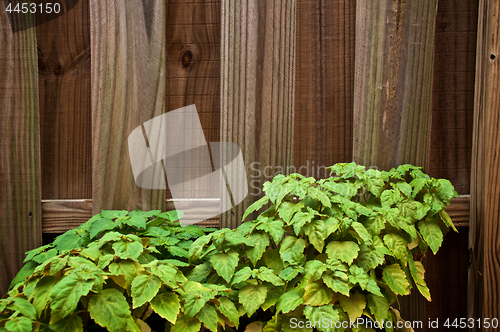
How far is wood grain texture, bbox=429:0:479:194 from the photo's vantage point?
1980 millimetres

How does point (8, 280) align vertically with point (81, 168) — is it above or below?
below

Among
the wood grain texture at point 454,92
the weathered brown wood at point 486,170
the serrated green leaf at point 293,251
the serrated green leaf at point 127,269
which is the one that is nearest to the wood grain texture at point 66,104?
the serrated green leaf at point 127,269

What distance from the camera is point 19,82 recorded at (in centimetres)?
186

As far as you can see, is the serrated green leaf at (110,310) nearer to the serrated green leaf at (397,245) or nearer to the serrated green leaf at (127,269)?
the serrated green leaf at (127,269)

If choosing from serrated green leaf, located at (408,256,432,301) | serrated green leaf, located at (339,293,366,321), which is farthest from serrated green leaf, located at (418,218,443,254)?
serrated green leaf, located at (339,293,366,321)

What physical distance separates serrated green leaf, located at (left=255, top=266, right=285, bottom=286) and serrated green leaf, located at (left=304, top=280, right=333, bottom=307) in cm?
12

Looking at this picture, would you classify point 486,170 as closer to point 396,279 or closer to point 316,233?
point 396,279

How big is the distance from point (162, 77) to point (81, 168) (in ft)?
2.53

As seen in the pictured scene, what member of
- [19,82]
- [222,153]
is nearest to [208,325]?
[222,153]

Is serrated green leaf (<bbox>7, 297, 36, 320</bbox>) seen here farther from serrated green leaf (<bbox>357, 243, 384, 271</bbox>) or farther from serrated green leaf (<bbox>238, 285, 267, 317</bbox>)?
serrated green leaf (<bbox>357, 243, 384, 271</bbox>)

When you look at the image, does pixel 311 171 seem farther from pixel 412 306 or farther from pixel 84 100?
pixel 84 100

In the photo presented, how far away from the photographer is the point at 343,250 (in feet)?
4.50

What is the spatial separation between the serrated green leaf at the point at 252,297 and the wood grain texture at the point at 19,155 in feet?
4.45

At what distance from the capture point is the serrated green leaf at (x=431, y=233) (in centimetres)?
155
